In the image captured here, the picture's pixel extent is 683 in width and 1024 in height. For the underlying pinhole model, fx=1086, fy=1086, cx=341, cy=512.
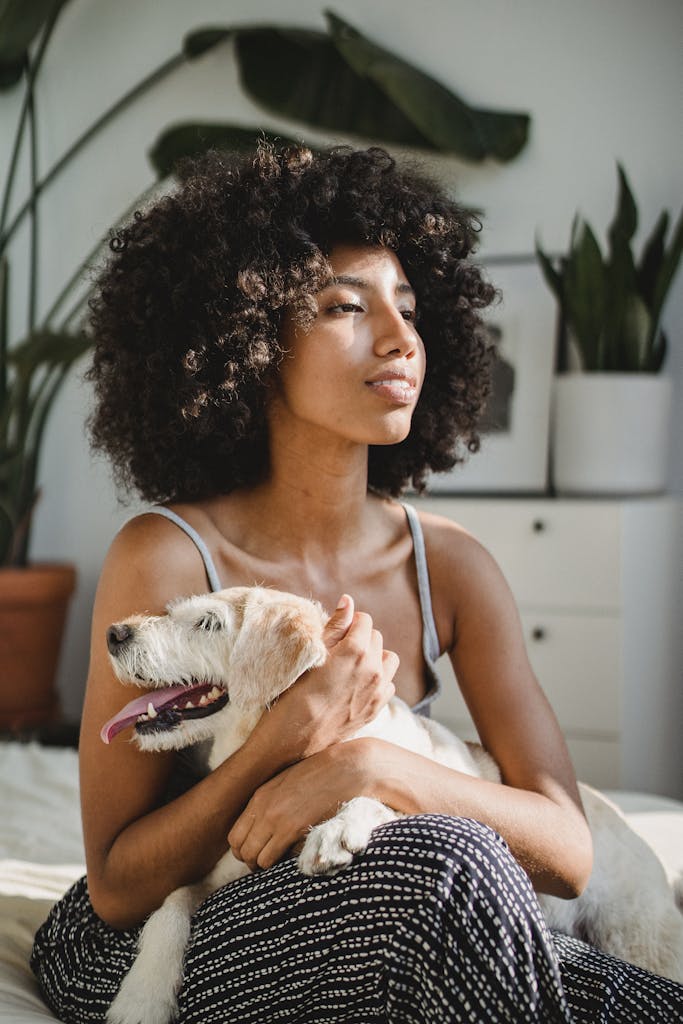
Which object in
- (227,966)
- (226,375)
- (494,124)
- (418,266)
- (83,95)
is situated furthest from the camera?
(83,95)

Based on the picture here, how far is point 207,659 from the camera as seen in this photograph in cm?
115

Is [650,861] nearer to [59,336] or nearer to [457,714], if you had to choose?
[457,714]

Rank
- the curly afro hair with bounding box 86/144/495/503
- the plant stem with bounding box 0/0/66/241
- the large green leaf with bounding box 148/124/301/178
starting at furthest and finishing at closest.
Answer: the plant stem with bounding box 0/0/66/241, the large green leaf with bounding box 148/124/301/178, the curly afro hair with bounding box 86/144/495/503

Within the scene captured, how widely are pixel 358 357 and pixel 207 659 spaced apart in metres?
0.40

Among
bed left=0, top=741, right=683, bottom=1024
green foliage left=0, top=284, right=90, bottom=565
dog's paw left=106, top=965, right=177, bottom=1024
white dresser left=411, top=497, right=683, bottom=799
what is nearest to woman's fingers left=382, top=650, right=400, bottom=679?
dog's paw left=106, top=965, right=177, bottom=1024

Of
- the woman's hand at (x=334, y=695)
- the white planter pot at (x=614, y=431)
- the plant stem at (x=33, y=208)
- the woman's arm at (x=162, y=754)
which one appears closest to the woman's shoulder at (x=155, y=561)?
the woman's arm at (x=162, y=754)

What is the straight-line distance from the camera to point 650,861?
4.69 ft

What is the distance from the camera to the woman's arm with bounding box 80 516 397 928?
3.73 ft

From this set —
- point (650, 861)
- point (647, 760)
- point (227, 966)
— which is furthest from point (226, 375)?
point (647, 760)

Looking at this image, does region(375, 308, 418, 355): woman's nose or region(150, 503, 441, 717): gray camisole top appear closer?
region(375, 308, 418, 355): woman's nose

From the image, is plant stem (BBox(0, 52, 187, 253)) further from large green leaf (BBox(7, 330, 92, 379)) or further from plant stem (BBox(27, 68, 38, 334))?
large green leaf (BBox(7, 330, 92, 379))

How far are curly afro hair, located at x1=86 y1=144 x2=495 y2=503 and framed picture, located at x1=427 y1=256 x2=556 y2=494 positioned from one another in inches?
58.9

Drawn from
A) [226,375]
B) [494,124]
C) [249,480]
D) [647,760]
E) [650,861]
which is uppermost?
[494,124]

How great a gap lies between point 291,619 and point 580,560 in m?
1.69
